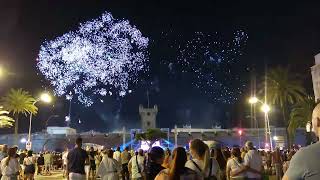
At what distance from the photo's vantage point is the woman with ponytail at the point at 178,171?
201 inches

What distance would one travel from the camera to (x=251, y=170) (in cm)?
988

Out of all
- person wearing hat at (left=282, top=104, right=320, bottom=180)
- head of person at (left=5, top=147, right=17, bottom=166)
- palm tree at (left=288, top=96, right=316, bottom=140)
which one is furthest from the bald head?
palm tree at (left=288, top=96, right=316, bottom=140)

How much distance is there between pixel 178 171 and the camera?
5.13m

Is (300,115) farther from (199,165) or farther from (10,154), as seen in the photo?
(199,165)

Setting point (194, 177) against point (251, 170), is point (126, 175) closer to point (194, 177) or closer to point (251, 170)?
point (251, 170)

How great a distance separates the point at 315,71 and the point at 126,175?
4799 cm

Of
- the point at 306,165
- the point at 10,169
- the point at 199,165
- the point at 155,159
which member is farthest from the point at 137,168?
the point at 306,165

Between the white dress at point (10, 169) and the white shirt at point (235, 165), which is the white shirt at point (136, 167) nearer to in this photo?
the white dress at point (10, 169)

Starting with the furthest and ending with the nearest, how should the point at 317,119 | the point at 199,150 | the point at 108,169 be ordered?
1. the point at 108,169
2. the point at 199,150
3. the point at 317,119

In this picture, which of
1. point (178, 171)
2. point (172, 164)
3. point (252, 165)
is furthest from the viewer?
point (252, 165)

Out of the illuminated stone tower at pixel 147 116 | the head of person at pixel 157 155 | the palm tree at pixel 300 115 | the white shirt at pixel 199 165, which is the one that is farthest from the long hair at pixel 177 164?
the illuminated stone tower at pixel 147 116

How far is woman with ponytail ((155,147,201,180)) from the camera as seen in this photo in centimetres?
511

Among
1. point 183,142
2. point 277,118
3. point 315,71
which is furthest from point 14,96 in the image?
point 277,118

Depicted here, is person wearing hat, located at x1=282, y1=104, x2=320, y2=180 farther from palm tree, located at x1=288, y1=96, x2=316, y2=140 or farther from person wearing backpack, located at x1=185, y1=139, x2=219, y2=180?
palm tree, located at x1=288, y1=96, x2=316, y2=140
